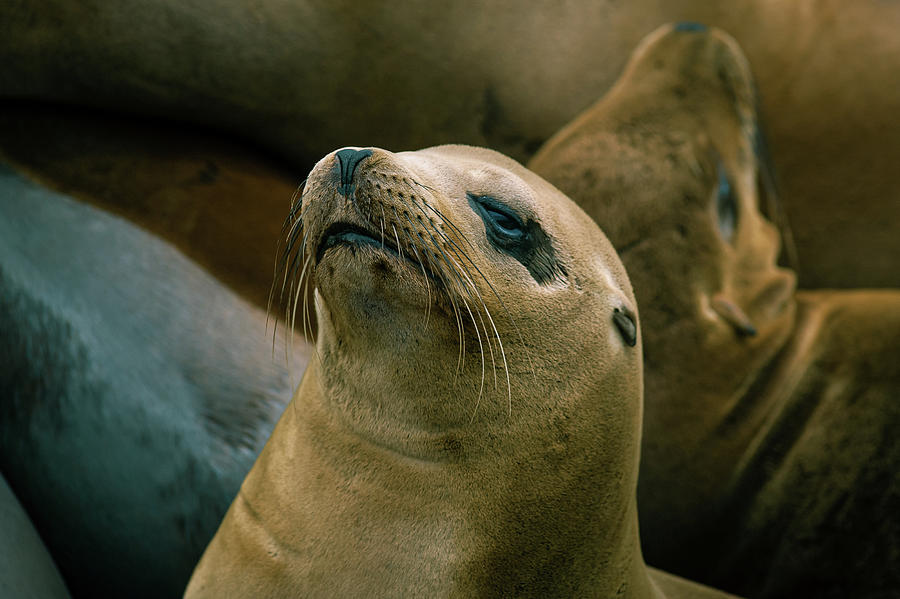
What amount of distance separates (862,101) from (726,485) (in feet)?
5.99

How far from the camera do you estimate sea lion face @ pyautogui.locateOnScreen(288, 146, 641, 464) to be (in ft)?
4.43

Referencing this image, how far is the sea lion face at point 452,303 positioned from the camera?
1.35 m

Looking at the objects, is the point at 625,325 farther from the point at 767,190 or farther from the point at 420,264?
the point at 767,190

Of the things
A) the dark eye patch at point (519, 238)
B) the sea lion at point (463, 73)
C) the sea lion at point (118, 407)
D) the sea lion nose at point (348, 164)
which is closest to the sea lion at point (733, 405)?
the sea lion at point (463, 73)

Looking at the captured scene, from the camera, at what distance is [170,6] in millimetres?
2756

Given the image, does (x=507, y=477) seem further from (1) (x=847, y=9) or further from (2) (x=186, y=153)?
(1) (x=847, y=9)

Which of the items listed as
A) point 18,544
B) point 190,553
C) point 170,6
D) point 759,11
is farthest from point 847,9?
point 18,544

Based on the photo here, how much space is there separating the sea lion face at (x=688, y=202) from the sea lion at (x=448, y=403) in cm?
82

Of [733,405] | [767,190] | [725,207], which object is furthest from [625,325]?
[767,190]

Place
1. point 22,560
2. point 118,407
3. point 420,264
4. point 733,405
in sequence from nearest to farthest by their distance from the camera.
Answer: point 420,264
point 22,560
point 118,407
point 733,405

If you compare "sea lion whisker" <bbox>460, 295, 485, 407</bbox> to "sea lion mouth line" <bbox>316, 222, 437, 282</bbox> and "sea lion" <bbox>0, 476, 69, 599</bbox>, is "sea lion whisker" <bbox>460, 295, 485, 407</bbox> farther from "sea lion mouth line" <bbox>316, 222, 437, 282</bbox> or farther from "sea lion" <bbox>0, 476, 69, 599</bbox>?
"sea lion" <bbox>0, 476, 69, 599</bbox>

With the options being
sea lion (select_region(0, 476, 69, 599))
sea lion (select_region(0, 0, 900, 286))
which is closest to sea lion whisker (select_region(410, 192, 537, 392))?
sea lion (select_region(0, 476, 69, 599))

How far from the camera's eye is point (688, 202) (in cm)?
246

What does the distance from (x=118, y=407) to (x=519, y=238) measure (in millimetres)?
1295
